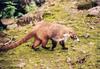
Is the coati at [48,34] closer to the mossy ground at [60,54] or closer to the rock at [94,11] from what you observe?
the mossy ground at [60,54]

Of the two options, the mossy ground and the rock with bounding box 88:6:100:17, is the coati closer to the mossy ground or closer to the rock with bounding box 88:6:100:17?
the mossy ground

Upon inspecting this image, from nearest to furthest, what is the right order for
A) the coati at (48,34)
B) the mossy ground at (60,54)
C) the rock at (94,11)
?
the mossy ground at (60,54), the coati at (48,34), the rock at (94,11)

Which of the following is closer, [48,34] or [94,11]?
[48,34]

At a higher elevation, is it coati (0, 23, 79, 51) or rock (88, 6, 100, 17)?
coati (0, 23, 79, 51)

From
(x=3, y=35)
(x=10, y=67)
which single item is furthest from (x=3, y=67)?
(x=3, y=35)

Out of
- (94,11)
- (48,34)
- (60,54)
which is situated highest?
(48,34)

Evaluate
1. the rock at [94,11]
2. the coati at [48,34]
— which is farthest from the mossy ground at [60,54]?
the rock at [94,11]

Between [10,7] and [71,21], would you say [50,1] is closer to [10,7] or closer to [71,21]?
[10,7]

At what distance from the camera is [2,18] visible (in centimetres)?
991

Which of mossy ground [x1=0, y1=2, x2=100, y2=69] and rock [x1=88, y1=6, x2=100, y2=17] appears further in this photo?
rock [x1=88, y1=6, x2=100, y2=17]

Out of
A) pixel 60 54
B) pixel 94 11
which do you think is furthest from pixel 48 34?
pixel 94 11

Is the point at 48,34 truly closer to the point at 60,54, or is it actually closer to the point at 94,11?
the point at 60,54

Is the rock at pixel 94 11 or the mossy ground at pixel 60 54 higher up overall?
the rock at pixel 94 11

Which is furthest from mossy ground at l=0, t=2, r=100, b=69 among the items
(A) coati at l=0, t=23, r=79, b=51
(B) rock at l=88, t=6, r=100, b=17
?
(B) rock at l=88, t=6, r=100, b=17
